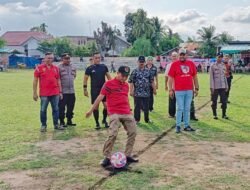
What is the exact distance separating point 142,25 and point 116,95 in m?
79.6

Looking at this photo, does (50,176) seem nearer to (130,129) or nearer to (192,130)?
(130,129)

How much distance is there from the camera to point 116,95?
7348 millimetres

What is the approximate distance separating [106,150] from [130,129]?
1.78 feet

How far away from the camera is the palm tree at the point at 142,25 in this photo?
8475 centimetres

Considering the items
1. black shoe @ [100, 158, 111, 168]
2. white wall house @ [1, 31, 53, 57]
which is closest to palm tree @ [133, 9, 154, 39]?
white wall house @ [1, 31, 53, 57]

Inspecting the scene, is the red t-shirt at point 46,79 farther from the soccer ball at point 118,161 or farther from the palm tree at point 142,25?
the palm tree at point 142,25

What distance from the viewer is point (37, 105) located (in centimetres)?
1653

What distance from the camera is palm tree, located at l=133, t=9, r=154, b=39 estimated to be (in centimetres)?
8475

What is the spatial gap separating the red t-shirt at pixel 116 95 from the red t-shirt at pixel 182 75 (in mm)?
2972

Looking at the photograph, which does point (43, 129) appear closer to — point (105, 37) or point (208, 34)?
point (208, 34)

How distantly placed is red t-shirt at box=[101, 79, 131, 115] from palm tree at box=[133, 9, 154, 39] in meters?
78.0

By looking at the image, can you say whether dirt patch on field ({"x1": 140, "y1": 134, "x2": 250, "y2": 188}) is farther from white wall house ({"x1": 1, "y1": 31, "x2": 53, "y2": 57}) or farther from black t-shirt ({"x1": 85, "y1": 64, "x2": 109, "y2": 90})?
white wall house ({"x1": 1, "y1": 31, "x2": 53, "y2": 57})

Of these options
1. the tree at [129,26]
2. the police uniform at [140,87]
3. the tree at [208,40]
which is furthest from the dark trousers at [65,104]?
the tree at [129,26]

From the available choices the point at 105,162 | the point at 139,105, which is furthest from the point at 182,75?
the point at 105,162
